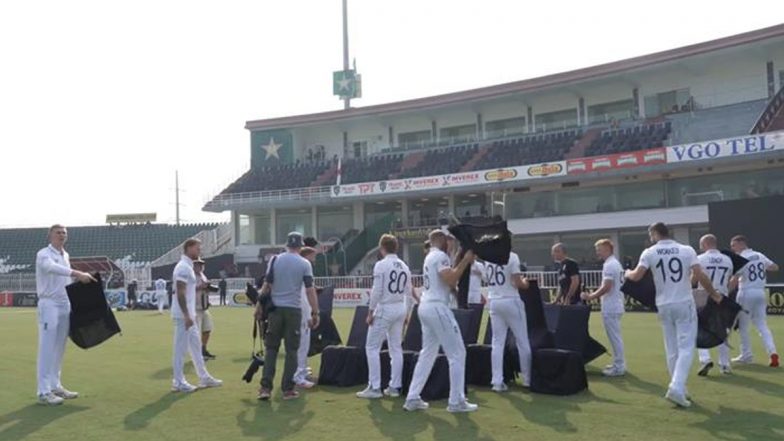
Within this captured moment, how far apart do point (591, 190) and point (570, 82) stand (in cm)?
708

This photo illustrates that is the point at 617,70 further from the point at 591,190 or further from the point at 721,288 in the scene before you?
the point at 721,288

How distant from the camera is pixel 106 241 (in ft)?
186

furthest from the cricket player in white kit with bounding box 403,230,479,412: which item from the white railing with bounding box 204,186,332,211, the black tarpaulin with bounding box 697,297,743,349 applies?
the white railing with bounding box 204,186,332,211

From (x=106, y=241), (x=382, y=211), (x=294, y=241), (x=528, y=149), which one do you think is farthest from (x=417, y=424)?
(x=106, y=241)

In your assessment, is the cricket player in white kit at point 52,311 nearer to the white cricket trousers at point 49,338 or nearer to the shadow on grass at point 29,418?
the white cricket trousers at point 49,338

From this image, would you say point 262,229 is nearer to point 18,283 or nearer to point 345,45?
point 345,45

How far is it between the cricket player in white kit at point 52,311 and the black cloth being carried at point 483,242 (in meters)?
4.62

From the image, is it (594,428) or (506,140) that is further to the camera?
(506,140)

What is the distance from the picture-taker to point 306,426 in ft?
25.5

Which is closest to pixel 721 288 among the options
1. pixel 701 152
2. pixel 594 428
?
pixel 594 428

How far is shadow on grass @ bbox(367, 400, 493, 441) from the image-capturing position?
7172 millimetres

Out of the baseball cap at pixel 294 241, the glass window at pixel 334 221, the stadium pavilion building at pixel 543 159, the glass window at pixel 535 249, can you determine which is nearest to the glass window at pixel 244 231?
the stadium pavilion building at pixel 543 159

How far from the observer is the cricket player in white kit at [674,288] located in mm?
8453

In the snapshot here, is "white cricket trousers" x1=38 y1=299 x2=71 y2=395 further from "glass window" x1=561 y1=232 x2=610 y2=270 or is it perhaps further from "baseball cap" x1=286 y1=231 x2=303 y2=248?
"glass window" x1=561 y1=232 x2=610 y2=270
